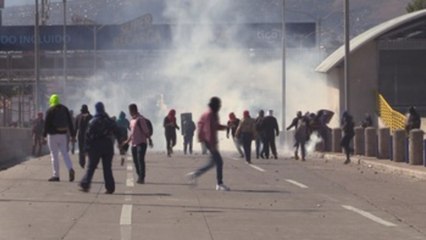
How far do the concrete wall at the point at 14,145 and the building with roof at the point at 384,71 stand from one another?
13240 millimetres

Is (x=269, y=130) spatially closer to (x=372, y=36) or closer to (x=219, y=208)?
(x=372, y=36)

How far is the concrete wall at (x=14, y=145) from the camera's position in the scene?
4050cm

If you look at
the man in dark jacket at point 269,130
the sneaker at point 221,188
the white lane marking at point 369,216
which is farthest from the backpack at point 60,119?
the man in dark jacket at point 269,130

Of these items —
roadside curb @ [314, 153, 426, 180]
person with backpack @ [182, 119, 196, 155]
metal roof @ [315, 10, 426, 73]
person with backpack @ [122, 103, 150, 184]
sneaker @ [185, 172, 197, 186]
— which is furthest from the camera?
metal roof @ [315, 10, 426, 73]

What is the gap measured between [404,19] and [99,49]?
174ft

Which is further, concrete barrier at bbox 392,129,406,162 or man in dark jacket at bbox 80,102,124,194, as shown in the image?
concrete barrier at bbox 392,129,406,162

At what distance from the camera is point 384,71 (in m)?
50.0

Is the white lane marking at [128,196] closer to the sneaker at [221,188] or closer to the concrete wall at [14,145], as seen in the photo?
the sneaker at [221,188]

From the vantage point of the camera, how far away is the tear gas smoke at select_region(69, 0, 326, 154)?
81062 millimetres

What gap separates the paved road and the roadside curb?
16.8 inches

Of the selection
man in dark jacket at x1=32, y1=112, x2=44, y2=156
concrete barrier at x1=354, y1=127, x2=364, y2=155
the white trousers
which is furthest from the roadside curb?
man in dark jacket at x1=32, y1=112, x2=44, y2=156

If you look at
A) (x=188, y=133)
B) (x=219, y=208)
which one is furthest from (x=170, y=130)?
(x=219, y=208)

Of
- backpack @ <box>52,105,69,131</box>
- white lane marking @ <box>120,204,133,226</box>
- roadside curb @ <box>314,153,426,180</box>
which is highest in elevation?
backpack @ <box>52,105,69,131</box>

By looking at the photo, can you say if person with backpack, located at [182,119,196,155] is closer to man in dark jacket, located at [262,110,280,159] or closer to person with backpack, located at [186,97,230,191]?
man in dark jacket, located at [262,110,280,159]
